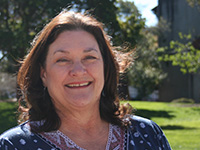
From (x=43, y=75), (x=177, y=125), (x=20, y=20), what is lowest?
(x=177, y=125)

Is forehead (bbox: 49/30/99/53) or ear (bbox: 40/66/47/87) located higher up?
forehead (bbox: 49/30/99/53)

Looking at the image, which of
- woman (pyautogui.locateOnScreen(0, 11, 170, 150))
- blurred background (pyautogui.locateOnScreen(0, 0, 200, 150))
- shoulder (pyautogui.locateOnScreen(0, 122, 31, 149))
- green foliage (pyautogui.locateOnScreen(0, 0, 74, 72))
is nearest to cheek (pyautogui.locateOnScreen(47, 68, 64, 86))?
woman (pyautogui.locateOnScreen(0, 11, 170, 150))

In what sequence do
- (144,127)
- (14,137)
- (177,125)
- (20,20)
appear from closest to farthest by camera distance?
(14,137), (144,127), (177,125), (20,20)

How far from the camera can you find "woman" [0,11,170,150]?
226 centimetres

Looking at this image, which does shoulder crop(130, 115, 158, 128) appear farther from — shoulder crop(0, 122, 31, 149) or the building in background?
the building in background

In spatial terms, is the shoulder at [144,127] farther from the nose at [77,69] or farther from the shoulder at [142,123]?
the nose at [77,69]

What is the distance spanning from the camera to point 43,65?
7.97 feet

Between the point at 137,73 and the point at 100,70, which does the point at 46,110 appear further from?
the point at 137,73

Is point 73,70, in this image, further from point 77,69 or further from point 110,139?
point 110,139

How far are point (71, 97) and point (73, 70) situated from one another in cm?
18

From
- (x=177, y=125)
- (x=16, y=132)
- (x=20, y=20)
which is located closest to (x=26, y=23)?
(x=20, y=20)

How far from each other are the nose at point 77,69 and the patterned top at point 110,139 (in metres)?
0.41

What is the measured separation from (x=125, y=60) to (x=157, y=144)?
75cm

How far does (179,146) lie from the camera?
9219mm
